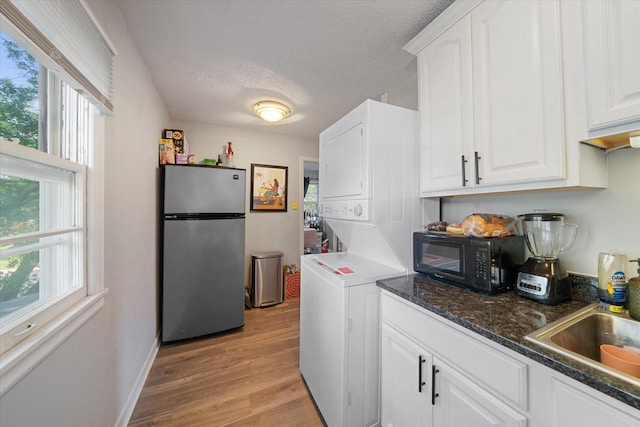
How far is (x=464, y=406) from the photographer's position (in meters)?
0.87

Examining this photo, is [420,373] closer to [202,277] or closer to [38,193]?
[38,193]

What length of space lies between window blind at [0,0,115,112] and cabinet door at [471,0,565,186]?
1.71 m

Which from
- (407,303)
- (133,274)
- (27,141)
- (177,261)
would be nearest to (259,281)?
(177,261)

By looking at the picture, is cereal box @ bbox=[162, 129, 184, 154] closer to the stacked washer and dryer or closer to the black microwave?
the stacked washer and dryer

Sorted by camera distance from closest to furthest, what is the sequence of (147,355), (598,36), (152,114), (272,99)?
1. (598,36)
2. (147,355)
3. (152,114)
4. (272,99)

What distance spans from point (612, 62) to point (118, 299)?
8.05 feet

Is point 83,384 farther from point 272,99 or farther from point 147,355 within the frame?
point 272,99

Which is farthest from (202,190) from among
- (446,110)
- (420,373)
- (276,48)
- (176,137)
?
(420,373)

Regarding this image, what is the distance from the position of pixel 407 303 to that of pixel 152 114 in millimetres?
2522

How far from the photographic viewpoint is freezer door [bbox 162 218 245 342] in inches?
88.2

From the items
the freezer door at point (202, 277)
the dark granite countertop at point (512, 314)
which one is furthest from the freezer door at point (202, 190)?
the dark granite countertop at point (512, 314)

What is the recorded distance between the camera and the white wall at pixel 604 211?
0.95 metres

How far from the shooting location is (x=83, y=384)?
101cm

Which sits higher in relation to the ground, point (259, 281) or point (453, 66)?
point (453, 66)
